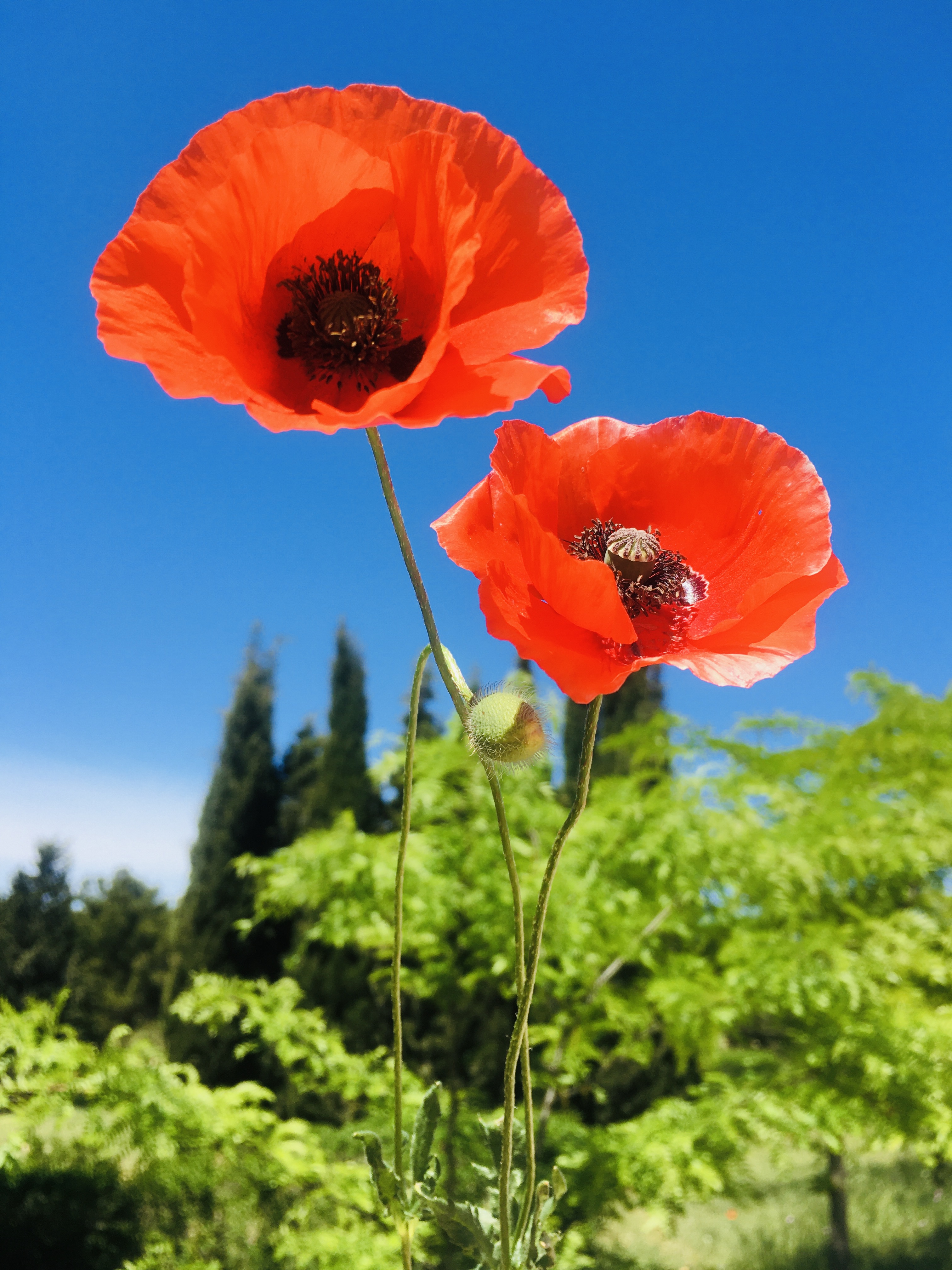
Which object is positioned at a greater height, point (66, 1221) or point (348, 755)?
point (348, 755)

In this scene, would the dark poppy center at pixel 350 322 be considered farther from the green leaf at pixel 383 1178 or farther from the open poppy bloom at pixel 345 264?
the green leaf at pixel 383 1178

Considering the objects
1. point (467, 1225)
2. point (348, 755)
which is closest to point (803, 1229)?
point (348, 755)

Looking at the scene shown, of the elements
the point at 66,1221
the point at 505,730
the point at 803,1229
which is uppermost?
the point at 505,730

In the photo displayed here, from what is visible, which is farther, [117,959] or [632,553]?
[117,959]

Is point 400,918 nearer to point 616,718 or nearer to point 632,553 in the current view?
point 632,553

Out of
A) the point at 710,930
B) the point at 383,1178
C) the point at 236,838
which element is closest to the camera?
the point at 383,1178

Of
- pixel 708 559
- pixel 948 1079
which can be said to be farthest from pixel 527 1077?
pixel 948 1079

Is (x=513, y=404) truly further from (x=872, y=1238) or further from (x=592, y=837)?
(x=872, y=1238)
